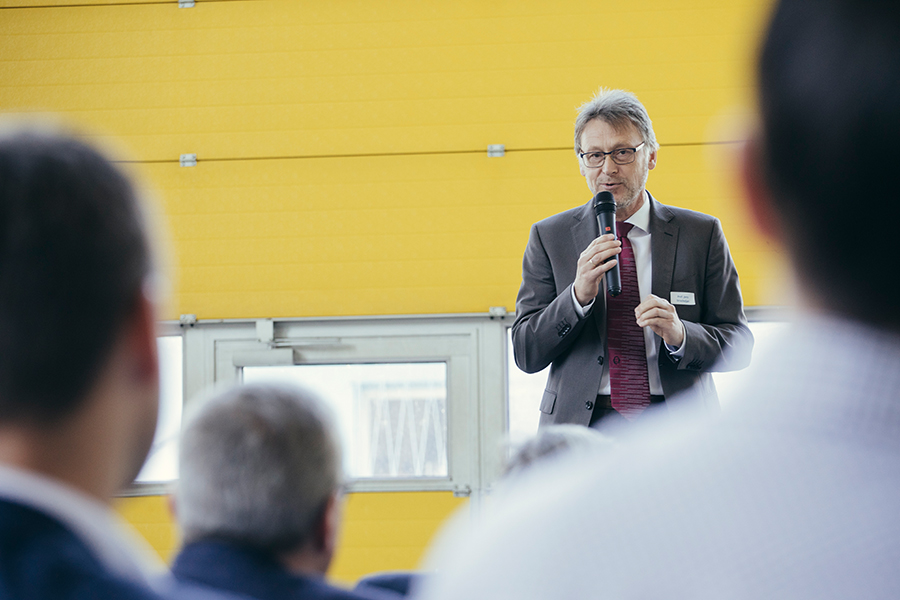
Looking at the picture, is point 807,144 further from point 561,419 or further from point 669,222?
point 669,222

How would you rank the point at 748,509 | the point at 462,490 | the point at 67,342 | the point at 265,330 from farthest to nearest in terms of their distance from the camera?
the point at 265,330 → the point at 462,490 → the point at 67,342 → the point at 748,509

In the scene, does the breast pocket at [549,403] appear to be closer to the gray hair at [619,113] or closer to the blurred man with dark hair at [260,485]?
the gray hair at [619,113]

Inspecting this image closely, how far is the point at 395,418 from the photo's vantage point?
431cm

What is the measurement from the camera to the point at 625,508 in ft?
1.07

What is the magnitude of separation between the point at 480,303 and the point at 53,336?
3.95m

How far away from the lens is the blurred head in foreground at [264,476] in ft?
3.38

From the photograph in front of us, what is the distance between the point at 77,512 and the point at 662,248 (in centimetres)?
206

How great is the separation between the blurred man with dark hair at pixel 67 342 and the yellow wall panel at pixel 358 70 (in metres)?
4.11

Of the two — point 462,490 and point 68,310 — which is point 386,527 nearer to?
point 462,490

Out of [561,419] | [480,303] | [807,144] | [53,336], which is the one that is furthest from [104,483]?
[480,303]

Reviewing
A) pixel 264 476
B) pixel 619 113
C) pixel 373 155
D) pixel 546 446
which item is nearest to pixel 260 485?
pixel 264 476

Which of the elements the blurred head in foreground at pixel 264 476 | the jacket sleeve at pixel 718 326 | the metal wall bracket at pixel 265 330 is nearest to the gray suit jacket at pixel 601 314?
the jacket sleeve at pixel 718 326

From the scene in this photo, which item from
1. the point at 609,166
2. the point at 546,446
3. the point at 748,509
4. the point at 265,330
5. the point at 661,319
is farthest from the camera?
the point at 265,330

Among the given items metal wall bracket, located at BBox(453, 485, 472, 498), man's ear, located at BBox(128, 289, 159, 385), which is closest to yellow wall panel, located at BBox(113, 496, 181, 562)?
metal wall bracket, located at BBox(453, 485, 472, 498)
